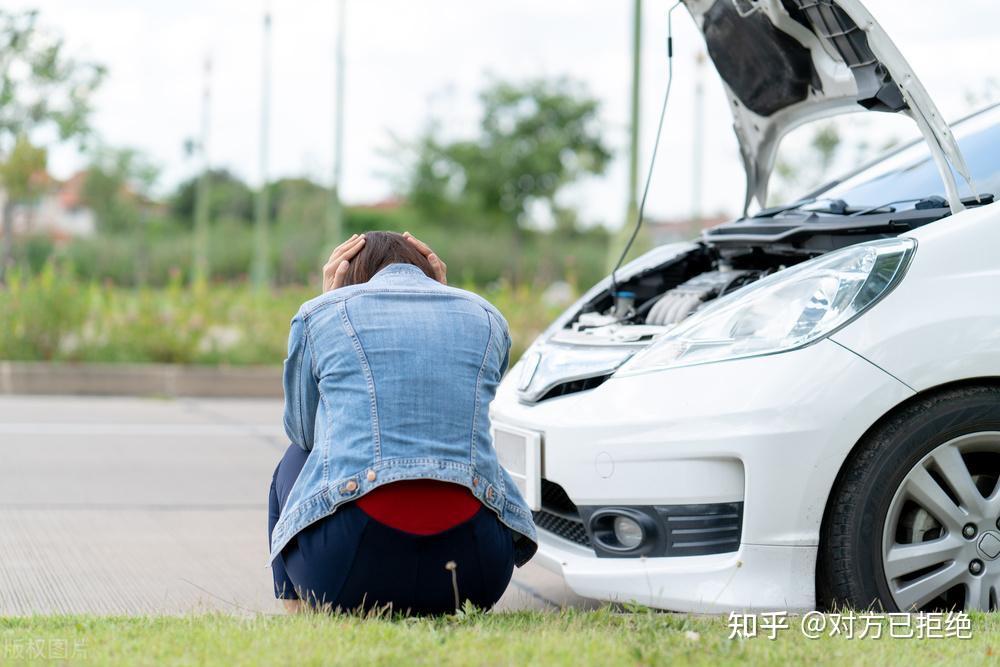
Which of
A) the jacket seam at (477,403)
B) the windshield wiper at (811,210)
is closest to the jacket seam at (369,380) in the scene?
the jacket seam at (477,403)

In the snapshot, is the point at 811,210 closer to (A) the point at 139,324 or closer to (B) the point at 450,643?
(B) the point at 450,643

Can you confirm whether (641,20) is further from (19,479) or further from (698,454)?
(698,454)

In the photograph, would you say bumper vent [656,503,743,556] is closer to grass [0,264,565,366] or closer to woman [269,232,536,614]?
woman [269,232,536,614]

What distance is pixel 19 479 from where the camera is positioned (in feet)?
20.1

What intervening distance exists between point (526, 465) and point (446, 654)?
115 centimetres

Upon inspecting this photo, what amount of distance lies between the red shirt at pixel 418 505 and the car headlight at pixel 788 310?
81 centimetres

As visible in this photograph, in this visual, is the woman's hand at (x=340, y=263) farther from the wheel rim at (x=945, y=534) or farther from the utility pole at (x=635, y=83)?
the utility pole at (x=635, y=83)

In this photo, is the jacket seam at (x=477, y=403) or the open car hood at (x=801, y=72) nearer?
the jacket seam at (x=477, y=403)

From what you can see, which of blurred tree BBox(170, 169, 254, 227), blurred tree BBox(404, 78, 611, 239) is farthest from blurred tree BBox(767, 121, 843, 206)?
blurred tree BBox(170, 169, 254, 227)

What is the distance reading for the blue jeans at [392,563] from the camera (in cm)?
290

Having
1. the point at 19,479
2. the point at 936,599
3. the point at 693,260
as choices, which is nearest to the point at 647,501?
the point at 936,599

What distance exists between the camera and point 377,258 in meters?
3.18

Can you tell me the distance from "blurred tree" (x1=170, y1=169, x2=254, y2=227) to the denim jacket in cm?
6249

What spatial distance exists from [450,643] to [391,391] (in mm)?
614
